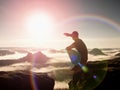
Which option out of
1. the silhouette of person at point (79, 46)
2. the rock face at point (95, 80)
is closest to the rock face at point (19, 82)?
the rock face at point (95, 80)

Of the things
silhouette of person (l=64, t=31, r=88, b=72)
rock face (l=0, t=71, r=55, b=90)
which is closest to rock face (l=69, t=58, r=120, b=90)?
silhouette of person (l=64, t=31, r=88, b=72)

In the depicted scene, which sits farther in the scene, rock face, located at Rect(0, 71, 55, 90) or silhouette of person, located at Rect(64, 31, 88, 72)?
rock face, located at Rect(0, 71, 55, 90)

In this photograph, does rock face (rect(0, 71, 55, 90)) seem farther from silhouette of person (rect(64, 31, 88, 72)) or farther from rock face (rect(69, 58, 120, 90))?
silhouette of person (rect(64, 31, 88, 72))

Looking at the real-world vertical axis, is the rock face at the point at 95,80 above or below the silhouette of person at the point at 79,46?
below

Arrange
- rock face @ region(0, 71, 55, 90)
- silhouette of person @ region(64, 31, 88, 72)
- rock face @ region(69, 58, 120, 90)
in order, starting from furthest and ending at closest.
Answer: rock face @ region(0, 71, 55, 90) < rock face @ region(69, 58, 120, 90) < silhouette of person @ region(64, 31, 88, 72)

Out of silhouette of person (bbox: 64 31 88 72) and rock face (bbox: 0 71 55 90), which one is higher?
silhouette of person (bbox: 64 31 88 72)

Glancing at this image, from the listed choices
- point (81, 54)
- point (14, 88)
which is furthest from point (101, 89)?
point (14, 88)

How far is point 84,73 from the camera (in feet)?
56.3

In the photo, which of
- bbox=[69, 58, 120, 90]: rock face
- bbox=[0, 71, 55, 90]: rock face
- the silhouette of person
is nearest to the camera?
the silhouette of person

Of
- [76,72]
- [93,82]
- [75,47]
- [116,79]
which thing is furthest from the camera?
[116,79]

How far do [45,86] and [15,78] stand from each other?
4.60m

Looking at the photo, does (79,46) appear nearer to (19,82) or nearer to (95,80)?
(95,80)

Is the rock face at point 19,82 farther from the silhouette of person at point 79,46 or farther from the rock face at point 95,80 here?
the silhouette of person at point 79,46

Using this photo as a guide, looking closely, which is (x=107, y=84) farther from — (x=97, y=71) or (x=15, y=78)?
(x=15, y=78)
